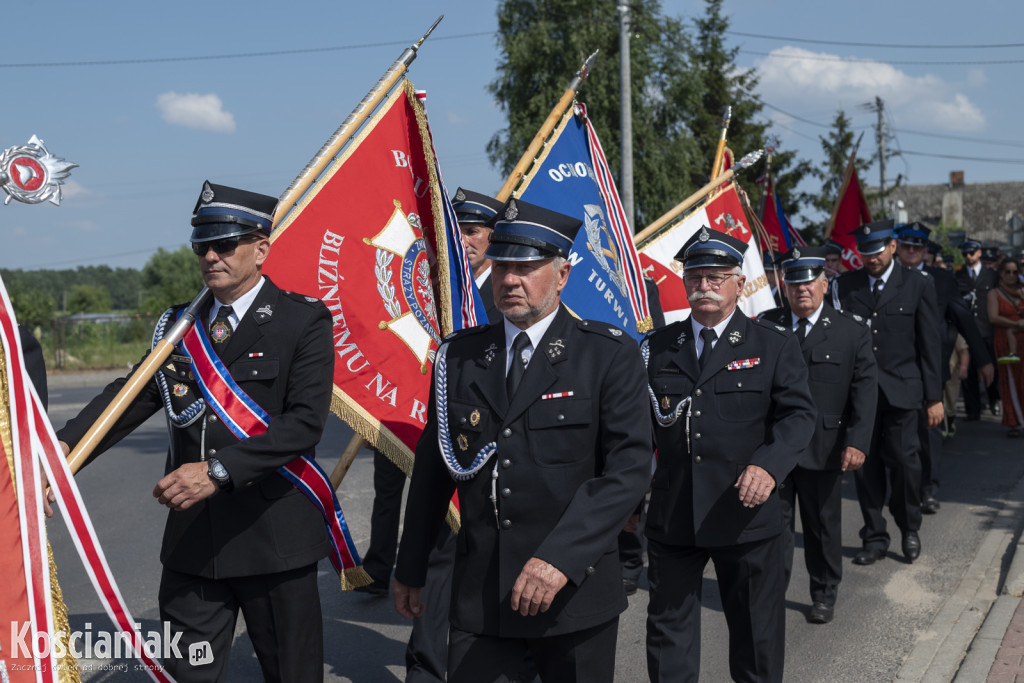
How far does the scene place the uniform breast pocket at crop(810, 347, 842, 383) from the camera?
5.93 m

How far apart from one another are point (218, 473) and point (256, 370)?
403mm

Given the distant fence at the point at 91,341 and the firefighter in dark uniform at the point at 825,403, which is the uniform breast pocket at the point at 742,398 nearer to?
the firefighter in dark uniform at the point at 825,403

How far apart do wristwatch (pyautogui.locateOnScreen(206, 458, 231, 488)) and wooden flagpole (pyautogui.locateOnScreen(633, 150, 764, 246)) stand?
5.16 m

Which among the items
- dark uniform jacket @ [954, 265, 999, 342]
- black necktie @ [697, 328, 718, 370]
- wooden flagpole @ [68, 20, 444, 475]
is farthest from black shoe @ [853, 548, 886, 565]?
dark uniform jacket @ [954, 265, 999, 342]

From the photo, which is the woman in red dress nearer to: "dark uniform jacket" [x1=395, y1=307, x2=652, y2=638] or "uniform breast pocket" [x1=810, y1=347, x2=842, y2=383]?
"uniform breast pocket" [x1=810, y1=347, x2=842, y2=383]

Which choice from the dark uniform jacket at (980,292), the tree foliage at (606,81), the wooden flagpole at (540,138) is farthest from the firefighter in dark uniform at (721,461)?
the tree foliage at (606,81)

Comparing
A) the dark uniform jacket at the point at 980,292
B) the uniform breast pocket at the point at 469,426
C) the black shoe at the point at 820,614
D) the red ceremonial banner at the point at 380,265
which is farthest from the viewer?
the dark uniform jacket at the point at 980,292

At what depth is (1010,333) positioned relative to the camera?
11.2 m

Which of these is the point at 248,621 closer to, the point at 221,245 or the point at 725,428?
the point at 221,245

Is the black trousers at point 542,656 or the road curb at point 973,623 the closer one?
the black trousers at point 542,656

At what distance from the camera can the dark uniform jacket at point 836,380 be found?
5.83 meters

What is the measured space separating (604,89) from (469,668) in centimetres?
2577

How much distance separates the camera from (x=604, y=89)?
2727 centimetres

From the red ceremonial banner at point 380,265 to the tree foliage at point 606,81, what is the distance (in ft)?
74.2
